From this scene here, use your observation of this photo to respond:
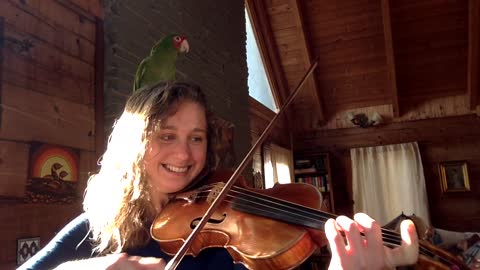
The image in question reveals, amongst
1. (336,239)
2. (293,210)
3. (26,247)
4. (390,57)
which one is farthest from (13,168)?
(390,57)

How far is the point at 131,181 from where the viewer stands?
1062 mm

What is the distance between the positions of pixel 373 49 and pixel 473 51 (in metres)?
1.11

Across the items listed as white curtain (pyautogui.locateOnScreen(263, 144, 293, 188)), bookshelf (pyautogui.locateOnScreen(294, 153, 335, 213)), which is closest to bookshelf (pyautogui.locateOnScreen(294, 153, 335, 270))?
bookshelf (pyautogui.locateOnScreen(294, 153, 335, 213))

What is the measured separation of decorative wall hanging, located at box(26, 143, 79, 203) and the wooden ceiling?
325 cm

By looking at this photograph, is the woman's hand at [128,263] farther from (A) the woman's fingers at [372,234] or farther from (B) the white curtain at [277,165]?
(B) the white curtain at [277,165]

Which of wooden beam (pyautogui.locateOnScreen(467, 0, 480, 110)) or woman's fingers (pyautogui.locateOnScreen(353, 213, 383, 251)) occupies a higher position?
wooden beam (pyautogui.locateOnScreen(467, 0, 480, 110))

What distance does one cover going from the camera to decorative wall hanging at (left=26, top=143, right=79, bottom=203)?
148 centimetres

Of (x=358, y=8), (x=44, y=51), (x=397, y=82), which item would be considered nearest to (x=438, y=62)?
(x=397, y=82)

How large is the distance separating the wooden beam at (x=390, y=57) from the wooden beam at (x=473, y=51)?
0.80 metres

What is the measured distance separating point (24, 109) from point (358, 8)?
403cm

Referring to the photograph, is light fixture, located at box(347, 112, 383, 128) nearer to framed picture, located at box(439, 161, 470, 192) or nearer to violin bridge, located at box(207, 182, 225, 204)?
framed picture, located at box(439, 161, 470, 192)

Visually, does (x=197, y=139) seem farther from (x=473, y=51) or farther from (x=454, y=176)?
(x=454, y=176)

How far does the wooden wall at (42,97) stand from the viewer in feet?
4.56

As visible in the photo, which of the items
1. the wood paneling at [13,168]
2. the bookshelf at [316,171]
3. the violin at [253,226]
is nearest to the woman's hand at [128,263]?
the violin at [253,226]
